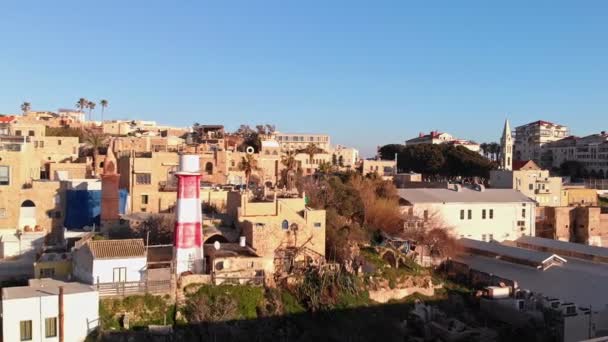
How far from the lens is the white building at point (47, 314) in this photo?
1777 cm

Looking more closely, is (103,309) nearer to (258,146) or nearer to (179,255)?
(179,255)

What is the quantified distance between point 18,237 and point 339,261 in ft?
50.6

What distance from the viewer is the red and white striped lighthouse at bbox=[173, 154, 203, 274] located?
22.3m

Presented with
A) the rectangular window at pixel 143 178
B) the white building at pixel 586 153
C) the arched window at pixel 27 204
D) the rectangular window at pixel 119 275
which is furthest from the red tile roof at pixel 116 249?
the white building at pixel 586 153

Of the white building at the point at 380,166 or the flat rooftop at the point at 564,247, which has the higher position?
the white building at the point at 380,166

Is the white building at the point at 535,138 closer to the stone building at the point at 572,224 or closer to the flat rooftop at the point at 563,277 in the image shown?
the stone building at the point at 572,224

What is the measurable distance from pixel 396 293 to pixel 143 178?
1681cm

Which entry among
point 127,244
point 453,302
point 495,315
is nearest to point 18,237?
point 127,244

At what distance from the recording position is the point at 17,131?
46.5m

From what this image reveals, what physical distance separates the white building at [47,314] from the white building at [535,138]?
10867 centimetres

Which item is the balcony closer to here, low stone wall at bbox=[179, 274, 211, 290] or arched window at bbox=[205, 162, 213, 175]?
arched window at bbox=[205, 162, 213, 175]

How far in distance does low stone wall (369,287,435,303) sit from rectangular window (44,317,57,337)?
42.0 ft

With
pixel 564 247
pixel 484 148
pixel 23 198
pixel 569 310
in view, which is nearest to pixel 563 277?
pixel 569 310

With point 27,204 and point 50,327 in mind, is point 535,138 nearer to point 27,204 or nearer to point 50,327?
point 27,204
